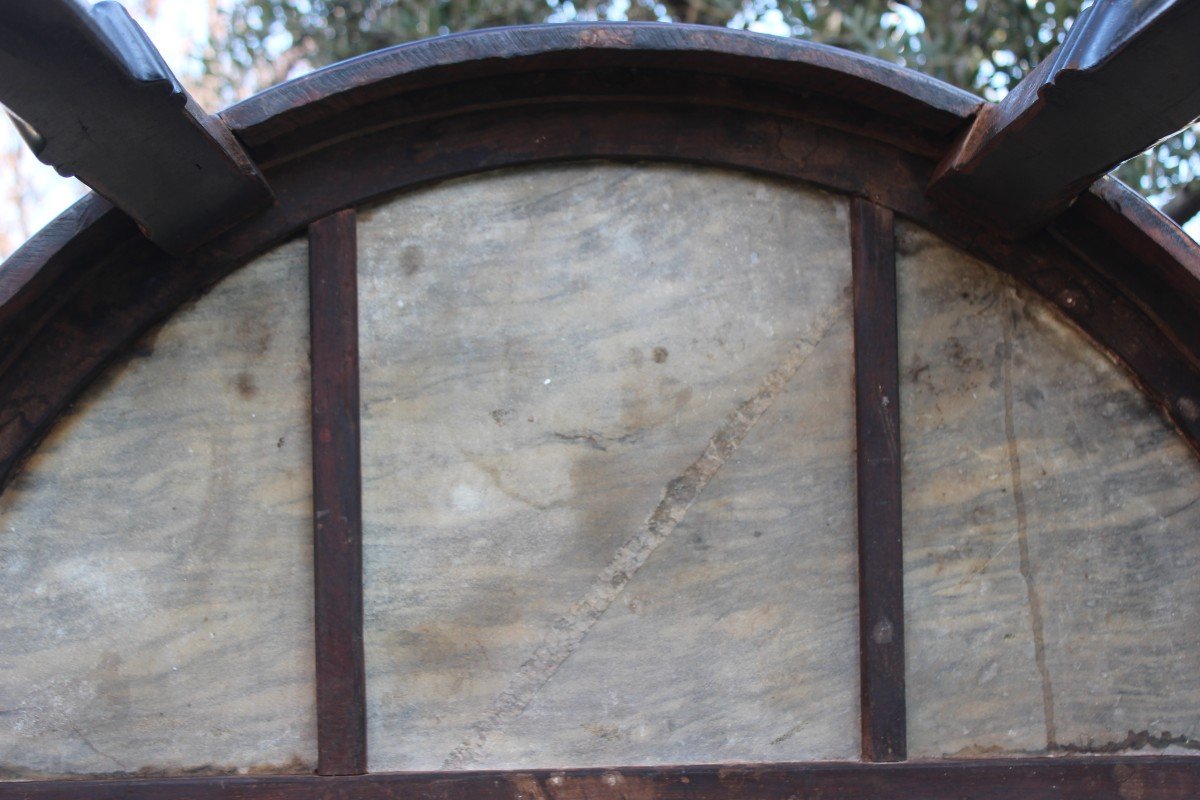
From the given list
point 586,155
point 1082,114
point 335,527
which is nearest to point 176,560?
point 335,527

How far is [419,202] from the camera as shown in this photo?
234 cm

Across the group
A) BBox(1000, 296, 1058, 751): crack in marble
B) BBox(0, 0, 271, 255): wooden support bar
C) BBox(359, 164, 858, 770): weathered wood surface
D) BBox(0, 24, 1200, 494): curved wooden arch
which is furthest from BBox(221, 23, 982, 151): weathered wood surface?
BBox(1000, 296, 1058, 751): crack in marble

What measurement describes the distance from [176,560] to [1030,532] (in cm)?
177

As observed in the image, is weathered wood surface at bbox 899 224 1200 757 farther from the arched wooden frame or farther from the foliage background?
the foliage background

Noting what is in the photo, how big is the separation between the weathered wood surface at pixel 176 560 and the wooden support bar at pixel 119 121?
0.23m

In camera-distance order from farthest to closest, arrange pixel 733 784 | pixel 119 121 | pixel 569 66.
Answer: pixel 733 784
pixel 569 66
pixel 119 121

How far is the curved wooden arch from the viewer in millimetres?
2137

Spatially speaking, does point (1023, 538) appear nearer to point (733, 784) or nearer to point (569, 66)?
point (733, 784)

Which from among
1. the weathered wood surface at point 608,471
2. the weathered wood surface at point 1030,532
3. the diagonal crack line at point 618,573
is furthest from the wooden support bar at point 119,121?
the weathered wood surface at point 1030,532

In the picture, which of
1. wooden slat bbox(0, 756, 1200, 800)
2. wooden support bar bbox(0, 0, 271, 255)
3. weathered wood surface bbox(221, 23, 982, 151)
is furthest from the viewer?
wooden slat bbox(0, 756, 1200, 800)

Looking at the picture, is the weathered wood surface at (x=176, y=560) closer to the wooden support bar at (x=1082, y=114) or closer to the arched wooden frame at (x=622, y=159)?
the arched wooden frame at (x=622, y=159)

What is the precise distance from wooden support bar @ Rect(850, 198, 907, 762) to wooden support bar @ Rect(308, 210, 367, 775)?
1.04 meters

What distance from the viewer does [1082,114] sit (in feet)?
6.38

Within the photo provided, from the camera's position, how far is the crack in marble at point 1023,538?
2404 millimetres
